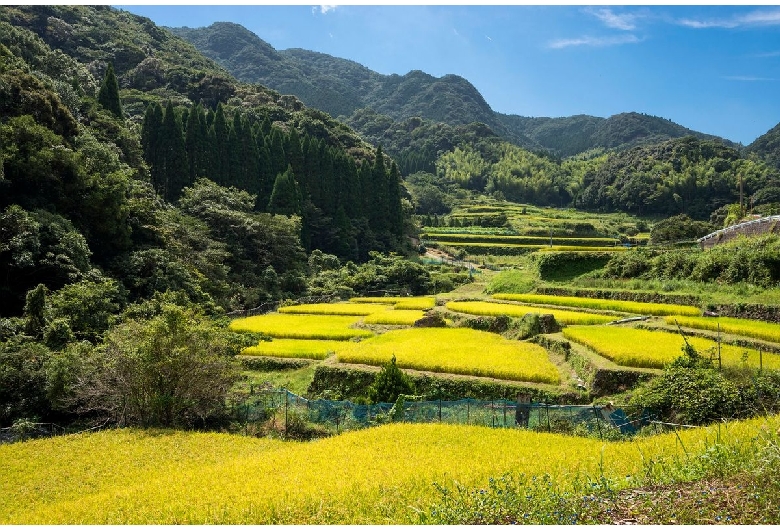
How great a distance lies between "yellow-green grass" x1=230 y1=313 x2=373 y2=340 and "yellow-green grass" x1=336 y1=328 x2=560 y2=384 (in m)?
2.67

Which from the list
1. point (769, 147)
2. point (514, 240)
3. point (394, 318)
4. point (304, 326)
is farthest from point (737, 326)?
point (769, 147)

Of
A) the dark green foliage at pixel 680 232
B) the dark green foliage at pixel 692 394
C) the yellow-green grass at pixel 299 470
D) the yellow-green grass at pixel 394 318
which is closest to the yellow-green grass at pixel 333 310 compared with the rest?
the yellow-green grass at pixel 394 318

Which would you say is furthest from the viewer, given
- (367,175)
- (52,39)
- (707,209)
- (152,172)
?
(707,209)

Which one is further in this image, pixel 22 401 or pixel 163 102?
pixel 163 102

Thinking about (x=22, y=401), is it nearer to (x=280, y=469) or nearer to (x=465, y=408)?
(x=280, y=469)

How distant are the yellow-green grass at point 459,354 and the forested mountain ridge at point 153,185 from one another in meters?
11.0

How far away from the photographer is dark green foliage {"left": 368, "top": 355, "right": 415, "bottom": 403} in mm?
15258

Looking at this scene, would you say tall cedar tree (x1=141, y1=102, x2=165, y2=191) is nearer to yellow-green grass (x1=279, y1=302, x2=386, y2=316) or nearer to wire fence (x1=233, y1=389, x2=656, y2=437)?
yellow-green grass (x1=279, y1=302, x2=386, y2=316)

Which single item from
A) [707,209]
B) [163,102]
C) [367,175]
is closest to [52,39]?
[163,102]

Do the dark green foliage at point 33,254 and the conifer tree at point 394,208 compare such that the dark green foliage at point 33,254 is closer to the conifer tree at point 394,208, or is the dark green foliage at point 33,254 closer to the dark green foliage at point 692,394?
the dark green foliage at point 692,394

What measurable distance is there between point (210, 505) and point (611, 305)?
72.8 ft

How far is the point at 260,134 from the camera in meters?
56.1

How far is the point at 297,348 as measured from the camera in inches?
854

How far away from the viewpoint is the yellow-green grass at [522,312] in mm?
22562
